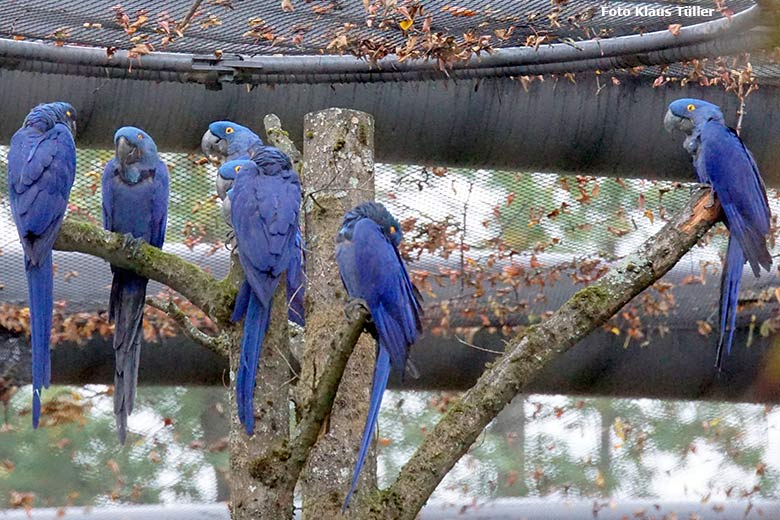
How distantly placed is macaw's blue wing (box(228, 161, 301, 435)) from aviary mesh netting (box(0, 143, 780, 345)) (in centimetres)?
185

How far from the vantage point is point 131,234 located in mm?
3670

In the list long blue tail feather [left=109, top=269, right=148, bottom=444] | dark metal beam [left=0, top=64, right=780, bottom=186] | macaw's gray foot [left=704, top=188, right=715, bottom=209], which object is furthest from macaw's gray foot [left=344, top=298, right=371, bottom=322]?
dark metal beam [left=0, top=64, right=780, bottom=186]

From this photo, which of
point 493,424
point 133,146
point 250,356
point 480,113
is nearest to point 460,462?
point 493,424

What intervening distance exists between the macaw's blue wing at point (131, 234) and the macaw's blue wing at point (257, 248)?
0.54m

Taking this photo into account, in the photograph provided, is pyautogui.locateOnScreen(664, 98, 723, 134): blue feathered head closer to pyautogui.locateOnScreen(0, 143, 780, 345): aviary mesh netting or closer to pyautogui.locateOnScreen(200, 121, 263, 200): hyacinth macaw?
pyautogui.locateOnScreen(0, 143, 780, 345): aviary mesh netting

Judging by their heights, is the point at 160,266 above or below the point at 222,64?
below

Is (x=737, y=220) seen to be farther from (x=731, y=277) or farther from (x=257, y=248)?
(x=257, y=248)

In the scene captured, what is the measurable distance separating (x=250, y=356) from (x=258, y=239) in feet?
1.16

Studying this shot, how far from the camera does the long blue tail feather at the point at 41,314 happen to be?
131 inches

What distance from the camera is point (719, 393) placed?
532 centimetres

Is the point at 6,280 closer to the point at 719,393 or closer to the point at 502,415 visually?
the point at 719,393

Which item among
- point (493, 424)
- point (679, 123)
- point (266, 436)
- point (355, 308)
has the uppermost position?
point (679, 123)

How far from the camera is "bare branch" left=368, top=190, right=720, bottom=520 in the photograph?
3227 mm

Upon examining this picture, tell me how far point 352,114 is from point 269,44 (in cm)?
64
